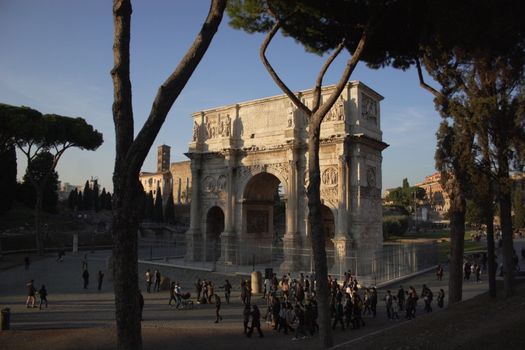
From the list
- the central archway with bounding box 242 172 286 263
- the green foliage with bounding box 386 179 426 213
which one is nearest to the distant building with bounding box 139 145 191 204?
the green foliage with bounding box 386 179 426 213

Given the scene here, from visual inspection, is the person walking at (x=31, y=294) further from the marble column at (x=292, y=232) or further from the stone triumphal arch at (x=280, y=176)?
the marble column at (x=292, y=232)

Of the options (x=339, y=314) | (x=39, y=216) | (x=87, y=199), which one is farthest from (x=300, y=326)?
(x=87, y=199)

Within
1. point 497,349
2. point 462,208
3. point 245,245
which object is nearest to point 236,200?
point 245,245

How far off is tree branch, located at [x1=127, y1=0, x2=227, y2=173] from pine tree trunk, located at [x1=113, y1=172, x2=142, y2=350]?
0.38 m

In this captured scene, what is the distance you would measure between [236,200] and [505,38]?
56.9ft

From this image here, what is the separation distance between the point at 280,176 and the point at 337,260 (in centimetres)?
562

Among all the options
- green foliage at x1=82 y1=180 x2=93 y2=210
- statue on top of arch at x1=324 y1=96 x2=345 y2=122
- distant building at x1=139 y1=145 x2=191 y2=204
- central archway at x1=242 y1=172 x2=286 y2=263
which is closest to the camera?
statue on top of arch at x1=324 y1=96 x2=345 y2=122

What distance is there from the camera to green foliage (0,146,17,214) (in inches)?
1532

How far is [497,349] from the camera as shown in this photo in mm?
5414

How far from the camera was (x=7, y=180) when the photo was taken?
39781 millimetres

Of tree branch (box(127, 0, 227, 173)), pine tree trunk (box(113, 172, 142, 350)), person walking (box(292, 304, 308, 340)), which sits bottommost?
person walking (box(292, 304, 308, 340))

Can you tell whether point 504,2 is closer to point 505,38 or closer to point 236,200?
point 505,38

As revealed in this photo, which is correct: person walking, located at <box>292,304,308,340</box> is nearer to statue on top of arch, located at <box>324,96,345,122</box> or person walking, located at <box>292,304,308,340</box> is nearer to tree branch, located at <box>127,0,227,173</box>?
tree branch, located at <box>127,0,227,173</box>

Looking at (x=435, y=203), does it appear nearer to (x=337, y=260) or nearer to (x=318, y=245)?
(x=337, y=260)
